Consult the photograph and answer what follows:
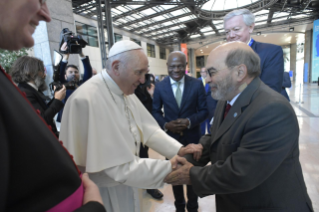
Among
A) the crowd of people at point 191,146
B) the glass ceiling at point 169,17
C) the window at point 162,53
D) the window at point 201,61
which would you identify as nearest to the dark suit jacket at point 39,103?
the crowd of people at point 191,146

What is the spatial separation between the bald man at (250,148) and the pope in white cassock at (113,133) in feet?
1.05

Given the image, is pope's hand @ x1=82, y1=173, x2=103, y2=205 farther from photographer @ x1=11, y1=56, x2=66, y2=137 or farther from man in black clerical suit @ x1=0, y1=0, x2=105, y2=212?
photographer @ x1=11, y1=56, x2=66, y2=137

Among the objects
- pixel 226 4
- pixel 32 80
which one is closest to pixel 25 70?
pixel 32 80

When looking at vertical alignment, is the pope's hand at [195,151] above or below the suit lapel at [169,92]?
below

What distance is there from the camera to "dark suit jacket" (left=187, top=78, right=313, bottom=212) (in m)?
1.15

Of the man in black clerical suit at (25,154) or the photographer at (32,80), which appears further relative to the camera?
the photographer at (32,80)

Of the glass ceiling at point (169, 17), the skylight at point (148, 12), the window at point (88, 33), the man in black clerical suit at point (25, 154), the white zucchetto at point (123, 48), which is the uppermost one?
the skylight at point (148, 12)

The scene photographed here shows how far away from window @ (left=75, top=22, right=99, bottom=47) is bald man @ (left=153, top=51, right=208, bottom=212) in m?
12.9

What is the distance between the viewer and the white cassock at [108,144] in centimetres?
133

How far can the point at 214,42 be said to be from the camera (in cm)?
2372

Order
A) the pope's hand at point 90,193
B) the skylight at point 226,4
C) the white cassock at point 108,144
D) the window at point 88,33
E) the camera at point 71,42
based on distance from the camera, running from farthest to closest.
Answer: the window at point 88,33 → the skylight at point 226,4 → the camera at point 71,42 → the white cassock at point 108,144 → the pope's hand at point 90,193

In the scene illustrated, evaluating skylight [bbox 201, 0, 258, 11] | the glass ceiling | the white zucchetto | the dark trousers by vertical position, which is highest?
the glass ceiling

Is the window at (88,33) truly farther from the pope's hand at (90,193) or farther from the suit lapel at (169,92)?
the pope's hand at (90,193)

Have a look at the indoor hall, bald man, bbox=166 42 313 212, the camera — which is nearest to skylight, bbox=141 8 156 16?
the indoor hall
